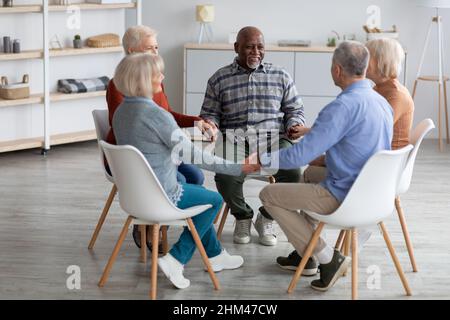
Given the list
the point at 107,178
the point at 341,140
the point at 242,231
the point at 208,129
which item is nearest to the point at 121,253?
the point at 107,178

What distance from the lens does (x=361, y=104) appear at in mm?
4082

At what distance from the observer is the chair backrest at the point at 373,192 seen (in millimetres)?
3975

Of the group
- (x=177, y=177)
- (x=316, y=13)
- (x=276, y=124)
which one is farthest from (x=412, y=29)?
(x=177, y=177)

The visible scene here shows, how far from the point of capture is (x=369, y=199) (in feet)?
13.4

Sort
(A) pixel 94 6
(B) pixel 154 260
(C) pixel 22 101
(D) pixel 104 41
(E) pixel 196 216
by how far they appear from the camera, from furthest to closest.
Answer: (D) pixel 104 41 < (A) pixel 94 6 < (C) pixel 22 101 < (E) pixel 196 216 < (B) pixel 154 260

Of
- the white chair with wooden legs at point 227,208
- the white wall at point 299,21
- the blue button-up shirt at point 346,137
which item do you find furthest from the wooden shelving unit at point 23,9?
the blue button-up shirt at point 346,137

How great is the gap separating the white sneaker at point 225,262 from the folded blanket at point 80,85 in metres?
3.44

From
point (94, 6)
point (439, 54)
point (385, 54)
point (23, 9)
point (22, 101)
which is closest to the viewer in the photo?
point (385, 54)

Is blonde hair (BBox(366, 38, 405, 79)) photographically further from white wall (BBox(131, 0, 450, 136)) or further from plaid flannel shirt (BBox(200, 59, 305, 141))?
white wall (BBox(131, 0, 450, 136))

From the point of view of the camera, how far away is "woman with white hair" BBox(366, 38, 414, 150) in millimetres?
4547

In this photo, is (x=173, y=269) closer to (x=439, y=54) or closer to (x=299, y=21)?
(x=439, y=54)

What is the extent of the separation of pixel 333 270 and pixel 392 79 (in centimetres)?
105

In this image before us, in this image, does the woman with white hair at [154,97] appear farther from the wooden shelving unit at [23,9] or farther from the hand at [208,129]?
the wooden shelving unit at [23,9]

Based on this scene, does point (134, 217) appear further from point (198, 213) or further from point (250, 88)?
point (250, 88)
